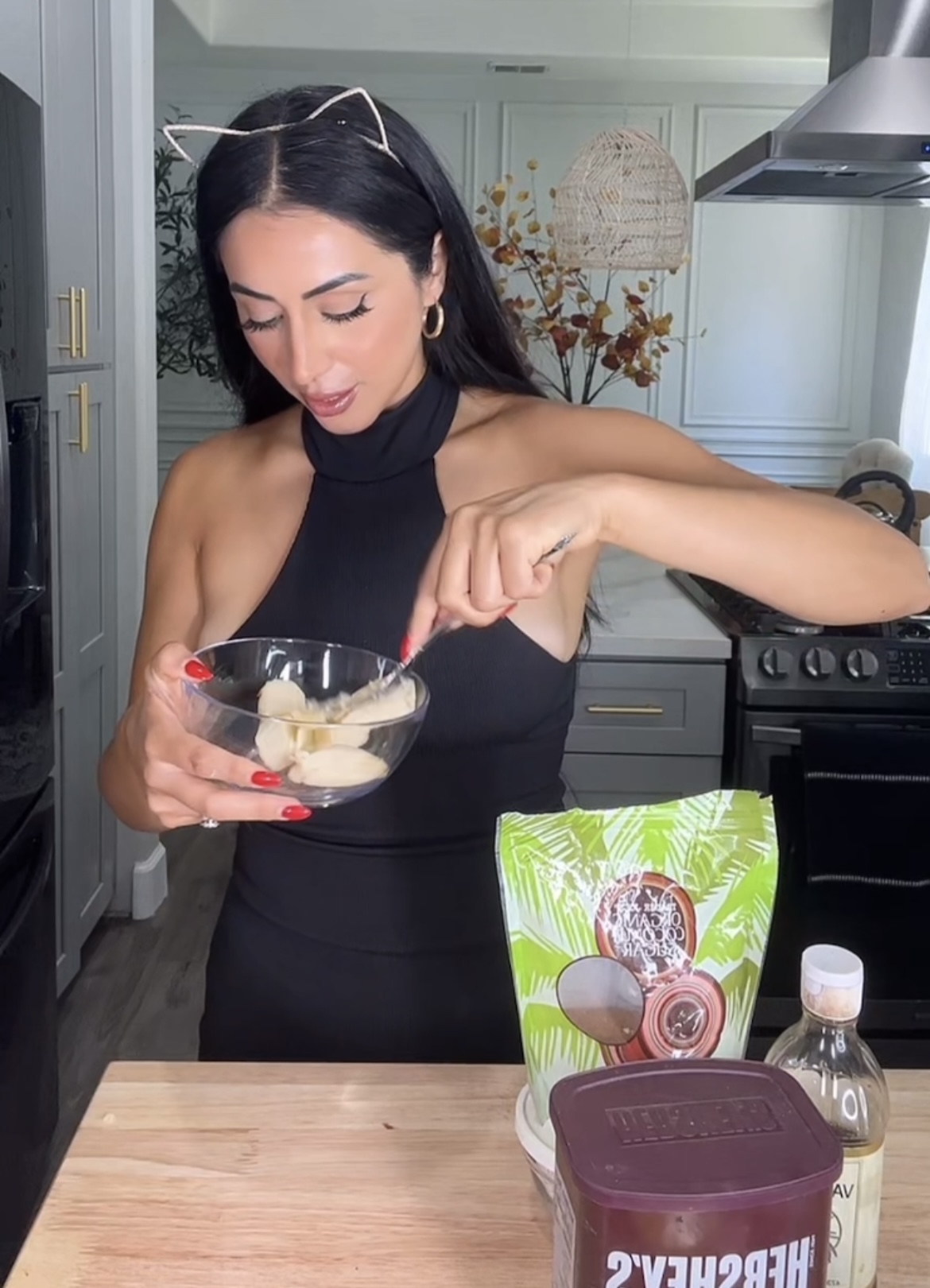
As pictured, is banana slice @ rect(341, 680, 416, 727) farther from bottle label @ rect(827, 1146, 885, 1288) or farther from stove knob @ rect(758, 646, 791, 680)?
stove knob @ rect(758, 646, 791, 680)

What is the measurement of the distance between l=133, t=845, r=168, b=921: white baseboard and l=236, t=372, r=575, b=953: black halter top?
194cm

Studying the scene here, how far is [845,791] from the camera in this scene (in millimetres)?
2170

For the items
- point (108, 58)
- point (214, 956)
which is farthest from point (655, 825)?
point (108, 58)

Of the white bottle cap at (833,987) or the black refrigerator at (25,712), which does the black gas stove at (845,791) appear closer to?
the black refrigerator at (25,712)

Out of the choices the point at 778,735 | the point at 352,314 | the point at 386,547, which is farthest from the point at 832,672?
the point at 352,314

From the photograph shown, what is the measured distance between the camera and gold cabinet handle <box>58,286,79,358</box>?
244 centimetres

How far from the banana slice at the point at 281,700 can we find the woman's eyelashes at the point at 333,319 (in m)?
0.31

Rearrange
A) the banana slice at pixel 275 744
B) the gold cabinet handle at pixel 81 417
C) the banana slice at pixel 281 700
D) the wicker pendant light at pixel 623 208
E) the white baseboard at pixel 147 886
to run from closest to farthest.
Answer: the banana slice at pixel 275 744 < the banana slice at pixel 281 700 < the gold cabinet handle at pixel 81 417 < the wicker pendant light at pixel 623 208 < the white baseboard at pixel 147 886

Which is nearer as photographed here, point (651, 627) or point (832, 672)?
point (832, 672)

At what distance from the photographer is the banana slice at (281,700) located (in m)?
0.93

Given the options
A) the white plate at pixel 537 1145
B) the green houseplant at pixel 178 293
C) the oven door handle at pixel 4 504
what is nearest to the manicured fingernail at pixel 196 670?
the white plate at pixel 537 1145

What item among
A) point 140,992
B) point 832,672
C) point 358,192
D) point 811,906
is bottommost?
point 140,992

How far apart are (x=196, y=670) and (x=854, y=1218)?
55 cm

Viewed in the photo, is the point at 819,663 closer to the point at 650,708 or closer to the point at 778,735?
the point at 778,735
